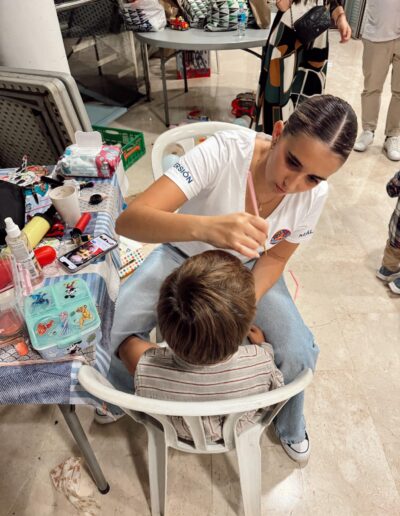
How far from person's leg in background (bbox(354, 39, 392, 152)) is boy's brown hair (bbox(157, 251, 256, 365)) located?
240 centimetres

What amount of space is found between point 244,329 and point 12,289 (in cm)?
60

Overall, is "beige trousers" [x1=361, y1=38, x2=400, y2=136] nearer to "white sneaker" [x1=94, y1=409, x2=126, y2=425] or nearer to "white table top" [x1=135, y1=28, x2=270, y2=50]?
"white table top" [x1=135, y1=28, x2=270, y2=50]

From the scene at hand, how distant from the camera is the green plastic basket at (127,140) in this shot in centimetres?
287

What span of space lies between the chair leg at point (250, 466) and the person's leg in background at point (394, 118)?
8.60ft

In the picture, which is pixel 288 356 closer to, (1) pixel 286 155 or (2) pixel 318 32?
(1) pixel 286 155

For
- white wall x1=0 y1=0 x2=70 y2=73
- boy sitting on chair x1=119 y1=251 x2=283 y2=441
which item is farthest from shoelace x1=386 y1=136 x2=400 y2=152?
boy sitting on chair x1=119 y1=251 x2=283 y2=441

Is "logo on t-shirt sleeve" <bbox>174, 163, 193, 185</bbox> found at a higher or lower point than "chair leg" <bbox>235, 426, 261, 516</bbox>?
higher

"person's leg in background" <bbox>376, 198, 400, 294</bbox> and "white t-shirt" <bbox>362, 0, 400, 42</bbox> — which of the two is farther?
"white t-shirt" <bbox>362, 0, 400, 42</bbox>

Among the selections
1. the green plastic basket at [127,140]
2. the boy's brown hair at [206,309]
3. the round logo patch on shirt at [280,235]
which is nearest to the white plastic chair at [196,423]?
the boy's brown hair at [206,309]

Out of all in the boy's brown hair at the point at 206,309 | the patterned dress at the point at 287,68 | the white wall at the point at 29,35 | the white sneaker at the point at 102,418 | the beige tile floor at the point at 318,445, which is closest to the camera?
the boy's brown hair at the point at 206,309

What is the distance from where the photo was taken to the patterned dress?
2139 mm

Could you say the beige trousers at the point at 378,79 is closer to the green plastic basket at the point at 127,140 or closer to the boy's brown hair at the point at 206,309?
the green plastic basket at the point at 127,140


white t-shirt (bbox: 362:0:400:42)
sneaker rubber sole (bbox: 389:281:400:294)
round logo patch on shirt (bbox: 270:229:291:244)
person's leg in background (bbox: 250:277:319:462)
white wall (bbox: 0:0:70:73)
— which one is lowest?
sneaker rubber sole (bbox: 389:281:400:294)

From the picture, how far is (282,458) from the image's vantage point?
4.70ft
